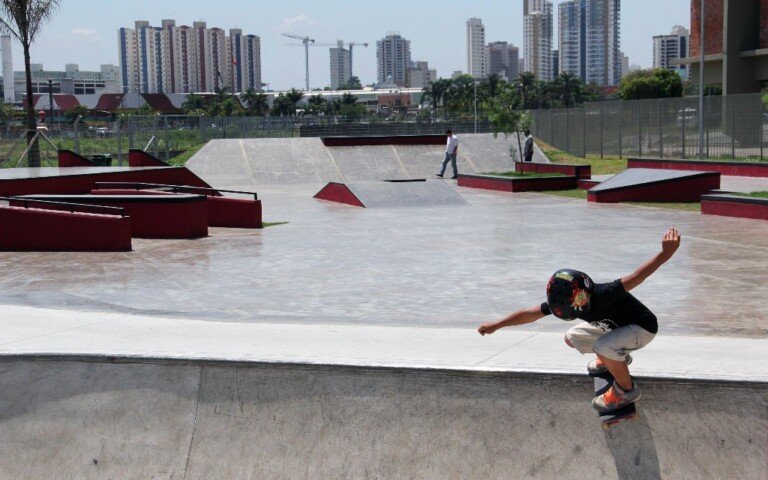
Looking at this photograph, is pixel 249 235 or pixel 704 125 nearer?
pixel 249 235

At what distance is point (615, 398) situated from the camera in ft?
14.8

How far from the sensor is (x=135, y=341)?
6.71 metres

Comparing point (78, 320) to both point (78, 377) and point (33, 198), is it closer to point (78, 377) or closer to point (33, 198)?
point (78, 377)

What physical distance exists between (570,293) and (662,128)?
1338 inches

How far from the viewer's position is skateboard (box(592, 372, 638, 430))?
4.54 m

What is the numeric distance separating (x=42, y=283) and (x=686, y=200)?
50.7ft

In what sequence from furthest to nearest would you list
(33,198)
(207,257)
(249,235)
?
(249,235), (33,198), (207,257)

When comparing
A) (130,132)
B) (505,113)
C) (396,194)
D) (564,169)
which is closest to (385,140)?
(505,113)

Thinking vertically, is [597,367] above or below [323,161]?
below

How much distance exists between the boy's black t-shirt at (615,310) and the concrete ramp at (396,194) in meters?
16.8

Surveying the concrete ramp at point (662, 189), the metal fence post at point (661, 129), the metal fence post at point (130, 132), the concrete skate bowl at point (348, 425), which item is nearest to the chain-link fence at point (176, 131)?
the metal fence post at point (130, 132)

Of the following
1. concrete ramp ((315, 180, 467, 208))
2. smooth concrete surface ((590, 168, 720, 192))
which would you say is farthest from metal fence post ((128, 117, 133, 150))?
smooth concrete surface ((590, 168, 720, 192))

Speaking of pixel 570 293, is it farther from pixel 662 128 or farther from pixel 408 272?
pixel 662 128

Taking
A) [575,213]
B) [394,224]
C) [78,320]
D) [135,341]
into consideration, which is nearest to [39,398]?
[135,341]
